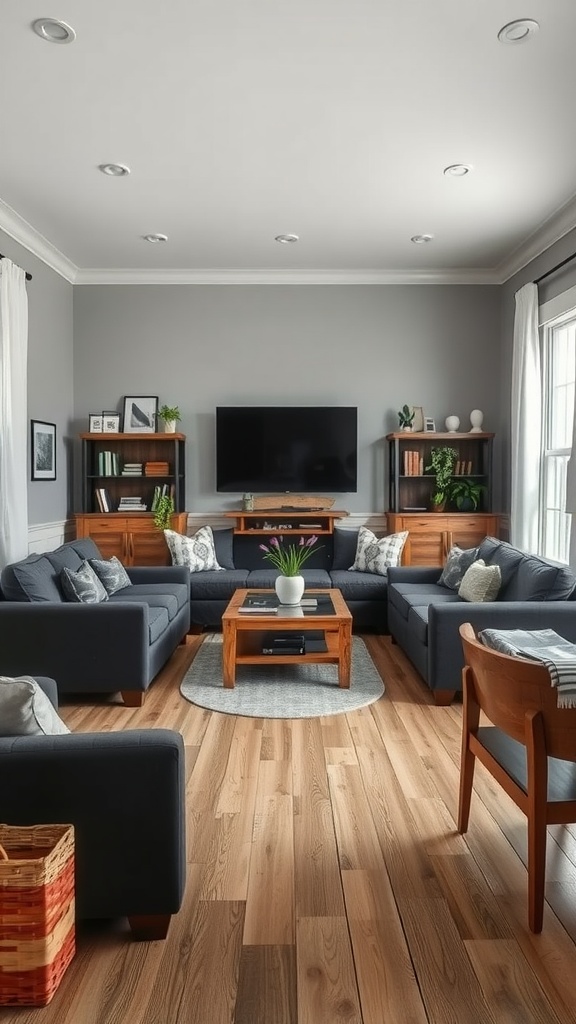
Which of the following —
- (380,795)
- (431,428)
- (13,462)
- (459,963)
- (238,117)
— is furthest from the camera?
(431,428)

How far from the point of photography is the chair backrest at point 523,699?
1.84 metres

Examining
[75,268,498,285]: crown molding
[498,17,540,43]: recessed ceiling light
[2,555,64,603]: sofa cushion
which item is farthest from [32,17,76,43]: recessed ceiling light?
[75,268,498,285]: crown molding

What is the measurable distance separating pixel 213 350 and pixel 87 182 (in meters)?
2.24

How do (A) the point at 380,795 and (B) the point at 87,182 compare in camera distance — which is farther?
(B) the point at 87,182

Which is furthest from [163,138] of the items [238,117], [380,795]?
[380,795]

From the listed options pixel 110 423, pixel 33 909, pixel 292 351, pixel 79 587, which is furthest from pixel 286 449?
pixel 33 909

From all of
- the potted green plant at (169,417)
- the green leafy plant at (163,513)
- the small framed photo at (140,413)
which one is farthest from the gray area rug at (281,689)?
the small framed photo at (140,413)

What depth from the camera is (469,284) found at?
6.38m

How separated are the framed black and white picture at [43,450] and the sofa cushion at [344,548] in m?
2.52

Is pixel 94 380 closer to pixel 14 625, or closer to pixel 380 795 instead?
pixel 14 625

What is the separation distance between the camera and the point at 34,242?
5379 millimetres

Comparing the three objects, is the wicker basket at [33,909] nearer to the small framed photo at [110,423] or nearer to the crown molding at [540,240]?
the crown molding at [540,240]

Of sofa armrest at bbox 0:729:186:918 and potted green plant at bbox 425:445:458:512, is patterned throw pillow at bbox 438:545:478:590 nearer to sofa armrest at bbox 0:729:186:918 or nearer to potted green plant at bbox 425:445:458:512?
potted green plant at bbox 425:445:458:512

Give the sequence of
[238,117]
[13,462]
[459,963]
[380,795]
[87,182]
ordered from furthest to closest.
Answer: [13,462] → [87,182] → [238,117] → [380,795] → [459,963]
